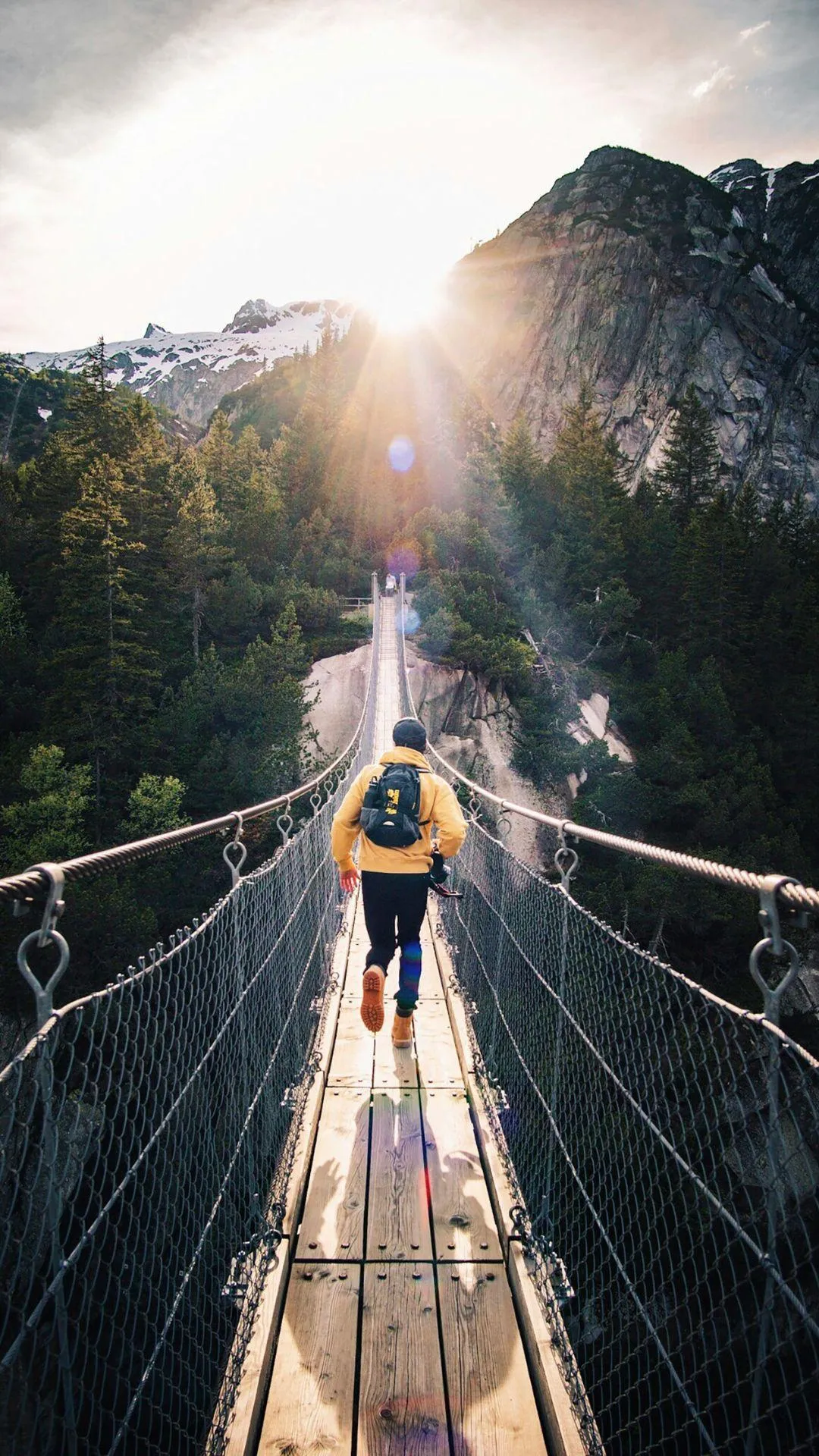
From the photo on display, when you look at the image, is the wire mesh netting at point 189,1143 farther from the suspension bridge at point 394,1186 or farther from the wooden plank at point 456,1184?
the wooden plank at point 456,1184

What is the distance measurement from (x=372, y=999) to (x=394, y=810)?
84cm

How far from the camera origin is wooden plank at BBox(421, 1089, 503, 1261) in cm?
219

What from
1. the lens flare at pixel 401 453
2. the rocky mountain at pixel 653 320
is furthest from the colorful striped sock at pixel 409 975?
the rocky mountain at pixel 653 320

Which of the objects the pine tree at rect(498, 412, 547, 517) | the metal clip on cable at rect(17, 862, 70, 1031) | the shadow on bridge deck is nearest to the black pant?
the shadow on bridge deck

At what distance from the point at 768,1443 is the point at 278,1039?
10771 millimetres

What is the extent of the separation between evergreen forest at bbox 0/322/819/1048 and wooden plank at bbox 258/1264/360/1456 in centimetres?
869

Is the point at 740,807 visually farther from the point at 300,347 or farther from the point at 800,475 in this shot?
the point at 300,347

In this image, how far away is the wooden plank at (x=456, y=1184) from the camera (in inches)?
86.0

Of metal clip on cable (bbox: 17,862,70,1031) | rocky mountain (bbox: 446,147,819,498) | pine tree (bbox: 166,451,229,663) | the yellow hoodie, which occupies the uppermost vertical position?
rocky mountain (bbox: 446,147,819,498)

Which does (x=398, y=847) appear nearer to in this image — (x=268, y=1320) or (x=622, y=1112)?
(x=622, y=1112)

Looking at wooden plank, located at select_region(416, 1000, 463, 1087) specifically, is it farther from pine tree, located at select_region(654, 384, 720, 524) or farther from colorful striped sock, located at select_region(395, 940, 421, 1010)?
pine tree, located at select_region(654, 384, 720, 524)

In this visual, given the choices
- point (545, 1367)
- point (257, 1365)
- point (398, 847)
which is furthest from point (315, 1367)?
point (398, 847)

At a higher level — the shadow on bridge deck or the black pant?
the black pant

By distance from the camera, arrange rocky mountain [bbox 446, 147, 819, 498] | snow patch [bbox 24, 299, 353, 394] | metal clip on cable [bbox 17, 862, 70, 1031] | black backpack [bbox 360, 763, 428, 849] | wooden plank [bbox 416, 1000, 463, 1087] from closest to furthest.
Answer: metal clip on cable [bbox 17, 862, 70, 1031] < black backpack [bbox 360, 763, 428, 849] < wooden plank [bbox 416, 1000, 463, 1087] < rocky mountain [bbox 446, 147, 819, 498] < snow patch [bbox 24, 299, 353, 394]
